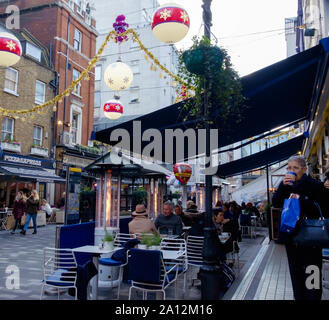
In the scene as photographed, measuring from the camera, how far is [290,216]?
9.33ft

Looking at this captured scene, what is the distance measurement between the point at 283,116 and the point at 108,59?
29926mm

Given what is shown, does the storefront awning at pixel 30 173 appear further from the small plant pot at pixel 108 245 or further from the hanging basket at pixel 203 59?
the hanging basket at pixel 203 59

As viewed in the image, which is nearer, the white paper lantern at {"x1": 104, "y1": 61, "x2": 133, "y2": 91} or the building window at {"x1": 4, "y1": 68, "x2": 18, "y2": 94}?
the white paper lantern at {"x1": 104, "y1": 61, "x2": 133, "y2": 91}

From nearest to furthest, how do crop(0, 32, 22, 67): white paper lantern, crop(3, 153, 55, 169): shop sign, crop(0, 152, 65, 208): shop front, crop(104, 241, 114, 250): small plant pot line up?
crop(104, 241, 114, 250): small plant pot → crop(0, 32, 22, 67): white paper lantern → crop(0, 152, 65, 208): shop front → crop(3, 153, 55, 169): shop sign

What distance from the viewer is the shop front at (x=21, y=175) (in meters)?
15.8

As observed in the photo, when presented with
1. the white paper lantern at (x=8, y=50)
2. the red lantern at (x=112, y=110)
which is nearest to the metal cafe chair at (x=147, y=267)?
the white paper lantern at (x=8, y=50)

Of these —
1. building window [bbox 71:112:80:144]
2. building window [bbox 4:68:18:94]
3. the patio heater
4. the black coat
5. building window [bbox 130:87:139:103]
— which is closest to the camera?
the black coat

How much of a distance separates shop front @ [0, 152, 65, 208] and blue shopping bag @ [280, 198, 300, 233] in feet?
48.8

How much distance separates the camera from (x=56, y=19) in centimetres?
2145

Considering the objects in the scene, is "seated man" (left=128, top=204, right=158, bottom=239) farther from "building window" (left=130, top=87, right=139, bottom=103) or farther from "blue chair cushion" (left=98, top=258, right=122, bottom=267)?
"building window" (left=130, top=87, right=139, bottom=103)

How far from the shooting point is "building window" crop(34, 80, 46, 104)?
19.5 metres

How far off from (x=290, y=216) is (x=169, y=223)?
430 cm

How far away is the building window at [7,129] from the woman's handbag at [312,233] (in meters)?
17.4

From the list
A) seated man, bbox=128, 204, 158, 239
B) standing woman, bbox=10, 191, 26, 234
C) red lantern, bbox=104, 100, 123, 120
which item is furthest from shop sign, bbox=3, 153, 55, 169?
seated man, bbox=128, 204, 158, 239
